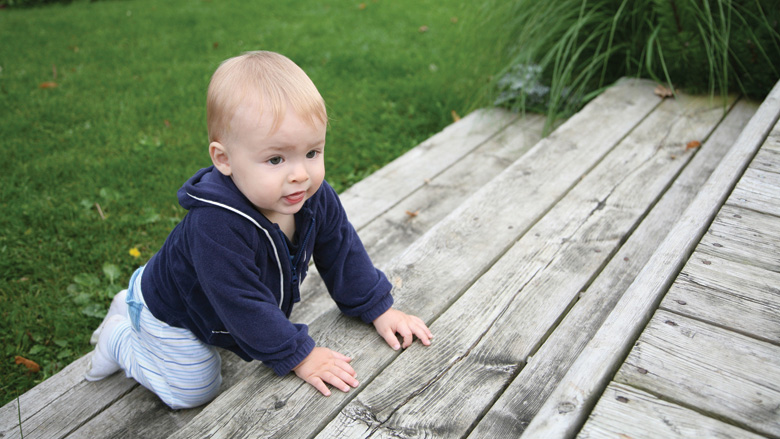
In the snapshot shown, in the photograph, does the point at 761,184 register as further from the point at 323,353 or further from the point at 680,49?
the point at 680,49

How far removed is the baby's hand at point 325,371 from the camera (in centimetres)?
168

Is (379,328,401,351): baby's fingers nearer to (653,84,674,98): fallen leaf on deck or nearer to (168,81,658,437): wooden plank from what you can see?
(168,81,658,437): wooden plank

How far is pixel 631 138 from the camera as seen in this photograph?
3195 mm

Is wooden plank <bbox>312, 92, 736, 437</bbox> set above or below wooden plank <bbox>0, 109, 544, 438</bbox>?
above

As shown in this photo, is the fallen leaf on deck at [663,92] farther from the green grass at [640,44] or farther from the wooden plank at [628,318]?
the wooden plank at [628,318]

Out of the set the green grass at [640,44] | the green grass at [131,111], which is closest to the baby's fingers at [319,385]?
the green grass at [131,111]

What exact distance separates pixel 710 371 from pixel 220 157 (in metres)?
1.39

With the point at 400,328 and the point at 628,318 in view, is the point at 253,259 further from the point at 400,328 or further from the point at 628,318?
the point at 628,318

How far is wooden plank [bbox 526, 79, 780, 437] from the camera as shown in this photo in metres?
1.32

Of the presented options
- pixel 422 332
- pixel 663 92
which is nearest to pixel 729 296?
pixel 422 332

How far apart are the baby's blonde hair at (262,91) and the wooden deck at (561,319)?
0.76 metres

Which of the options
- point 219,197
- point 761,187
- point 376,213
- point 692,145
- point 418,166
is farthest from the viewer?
point 418,166

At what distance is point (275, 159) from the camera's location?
1.64 meters

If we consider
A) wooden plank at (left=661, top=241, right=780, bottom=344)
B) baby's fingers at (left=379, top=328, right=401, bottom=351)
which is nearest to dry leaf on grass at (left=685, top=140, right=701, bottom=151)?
wooden plank at (left=661, top=241, right=780, bottom=344)
